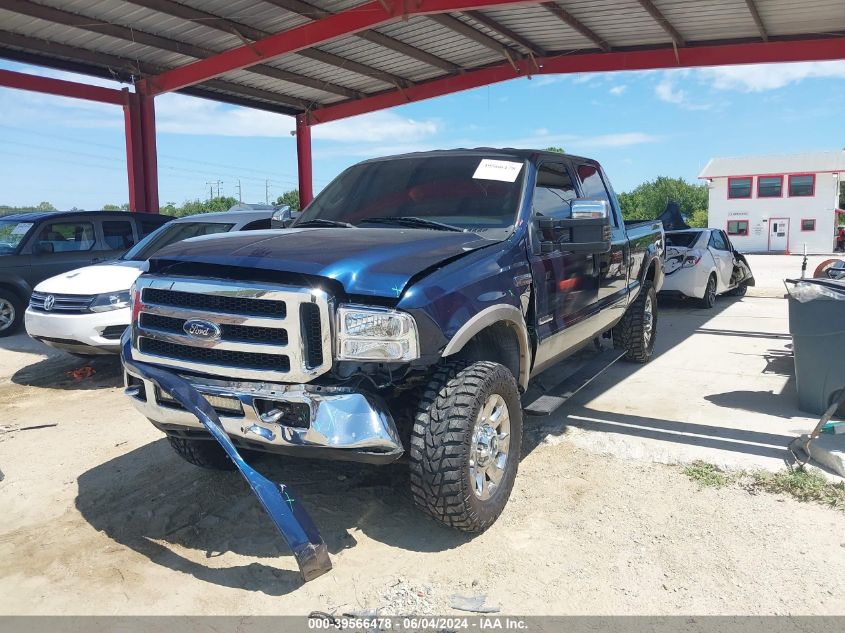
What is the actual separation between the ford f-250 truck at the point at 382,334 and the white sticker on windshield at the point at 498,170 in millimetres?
13

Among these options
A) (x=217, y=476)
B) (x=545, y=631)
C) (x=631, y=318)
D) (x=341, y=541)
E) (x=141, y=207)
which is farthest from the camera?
(x=141, y=207)

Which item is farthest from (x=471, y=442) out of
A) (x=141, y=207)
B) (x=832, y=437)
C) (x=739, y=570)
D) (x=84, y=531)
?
(x=141, y=207)

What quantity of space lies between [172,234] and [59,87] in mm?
7713

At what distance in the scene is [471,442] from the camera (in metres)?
3.25

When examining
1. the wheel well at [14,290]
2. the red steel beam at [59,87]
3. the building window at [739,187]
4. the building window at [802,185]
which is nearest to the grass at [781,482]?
the wheel well at [14,290]

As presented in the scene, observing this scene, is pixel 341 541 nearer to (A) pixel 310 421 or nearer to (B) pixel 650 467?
(A) pixel 310 421

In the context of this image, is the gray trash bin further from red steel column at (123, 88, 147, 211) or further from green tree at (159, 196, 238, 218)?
green tree at (159, 196, 238, 218)

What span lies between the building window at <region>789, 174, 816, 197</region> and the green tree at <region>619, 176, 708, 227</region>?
18.0m

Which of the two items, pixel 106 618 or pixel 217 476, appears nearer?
pixel 106 618

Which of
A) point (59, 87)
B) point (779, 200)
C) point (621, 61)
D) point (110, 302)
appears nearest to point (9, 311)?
point (110, 302)

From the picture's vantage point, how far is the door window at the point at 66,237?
1010 centimetres

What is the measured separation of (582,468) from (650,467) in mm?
449

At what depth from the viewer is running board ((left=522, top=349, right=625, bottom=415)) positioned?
4.35m

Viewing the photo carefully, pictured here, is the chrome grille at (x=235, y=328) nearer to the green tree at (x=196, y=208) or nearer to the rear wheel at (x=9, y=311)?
the rear wheel at (x=9, y=311)
